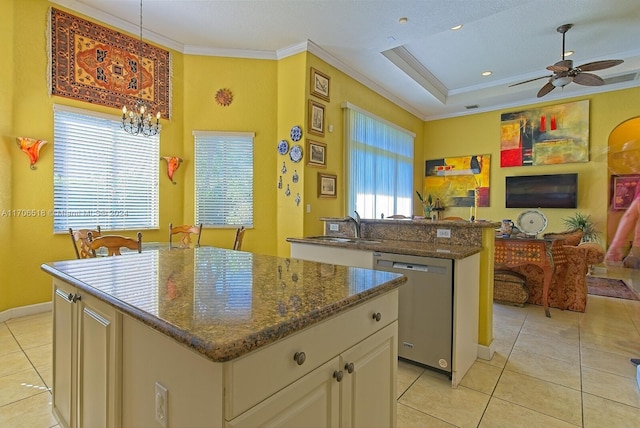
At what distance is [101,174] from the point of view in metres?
3.83

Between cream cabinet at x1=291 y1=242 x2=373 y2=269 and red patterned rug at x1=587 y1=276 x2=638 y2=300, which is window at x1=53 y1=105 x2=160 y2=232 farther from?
red patterned rug at x1=587 y1=276 x2=638 y2=300

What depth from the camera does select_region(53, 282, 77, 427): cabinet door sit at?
4.45 feet

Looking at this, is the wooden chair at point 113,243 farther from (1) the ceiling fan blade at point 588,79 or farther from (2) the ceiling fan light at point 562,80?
(1) the ceiling fan blade at point 588,79

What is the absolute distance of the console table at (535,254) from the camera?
3.47 m

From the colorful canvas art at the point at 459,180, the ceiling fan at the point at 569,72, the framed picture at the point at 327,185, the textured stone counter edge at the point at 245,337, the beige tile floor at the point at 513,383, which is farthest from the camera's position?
the colorful canvas art at the point at 459,180

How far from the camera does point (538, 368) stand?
7.98ft

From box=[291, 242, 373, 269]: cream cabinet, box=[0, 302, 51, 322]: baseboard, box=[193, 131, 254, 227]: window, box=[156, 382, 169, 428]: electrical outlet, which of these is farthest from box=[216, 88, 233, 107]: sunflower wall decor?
box=[156, 382, 169, 428]: electrical outlet

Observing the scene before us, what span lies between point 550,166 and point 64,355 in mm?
7550

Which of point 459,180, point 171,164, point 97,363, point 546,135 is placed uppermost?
point 546,135

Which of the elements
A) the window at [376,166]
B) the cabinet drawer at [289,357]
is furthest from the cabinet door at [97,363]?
the window at [376,166]

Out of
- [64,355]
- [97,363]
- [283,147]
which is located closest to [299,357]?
[97,363]

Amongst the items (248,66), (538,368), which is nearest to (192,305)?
(538,368)

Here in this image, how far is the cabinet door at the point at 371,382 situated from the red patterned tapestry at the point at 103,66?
163 inches

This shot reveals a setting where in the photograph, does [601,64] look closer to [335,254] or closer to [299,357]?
[335,254]
